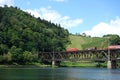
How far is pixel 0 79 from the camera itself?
76.6 m

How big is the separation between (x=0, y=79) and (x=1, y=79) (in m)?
0.21

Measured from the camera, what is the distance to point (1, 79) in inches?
3017
